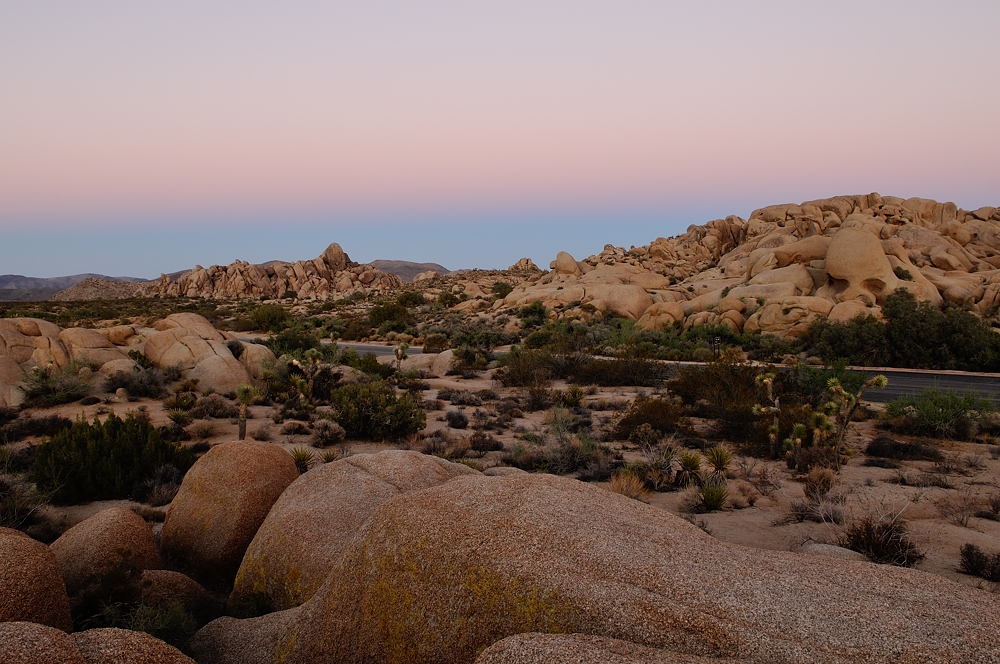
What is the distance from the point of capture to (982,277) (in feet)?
114

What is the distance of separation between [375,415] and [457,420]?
256 centimetres

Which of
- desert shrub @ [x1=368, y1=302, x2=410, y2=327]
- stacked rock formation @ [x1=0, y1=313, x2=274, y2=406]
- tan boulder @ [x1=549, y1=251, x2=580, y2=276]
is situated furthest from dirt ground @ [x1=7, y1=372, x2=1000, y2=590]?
tan boulder @ [x1=549, y1=251, x2=580, y2=276]

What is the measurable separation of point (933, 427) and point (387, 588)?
46.8 feet

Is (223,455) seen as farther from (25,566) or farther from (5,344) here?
(5,344)

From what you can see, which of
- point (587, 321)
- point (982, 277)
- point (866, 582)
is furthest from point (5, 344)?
point (982, 277)

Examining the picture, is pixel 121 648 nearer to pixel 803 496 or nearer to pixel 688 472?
pixel 688 472

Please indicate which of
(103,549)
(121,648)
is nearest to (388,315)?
Result: (103,549)

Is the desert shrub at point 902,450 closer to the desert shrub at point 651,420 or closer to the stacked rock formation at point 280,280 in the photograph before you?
the desert shrub at point 651,420

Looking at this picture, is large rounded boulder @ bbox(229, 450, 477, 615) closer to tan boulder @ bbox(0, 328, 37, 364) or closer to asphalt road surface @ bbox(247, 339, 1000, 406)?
tan boulder @ bbox(0, 328, 37, 364)

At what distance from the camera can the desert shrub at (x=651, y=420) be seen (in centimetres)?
1308

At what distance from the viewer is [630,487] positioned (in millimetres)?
8688

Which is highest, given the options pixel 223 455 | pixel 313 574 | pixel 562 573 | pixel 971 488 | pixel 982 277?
pixel 982 277

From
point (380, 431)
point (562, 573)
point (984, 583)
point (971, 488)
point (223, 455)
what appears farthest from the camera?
point (380, 431)

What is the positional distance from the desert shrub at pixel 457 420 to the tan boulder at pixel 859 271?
26.5m
